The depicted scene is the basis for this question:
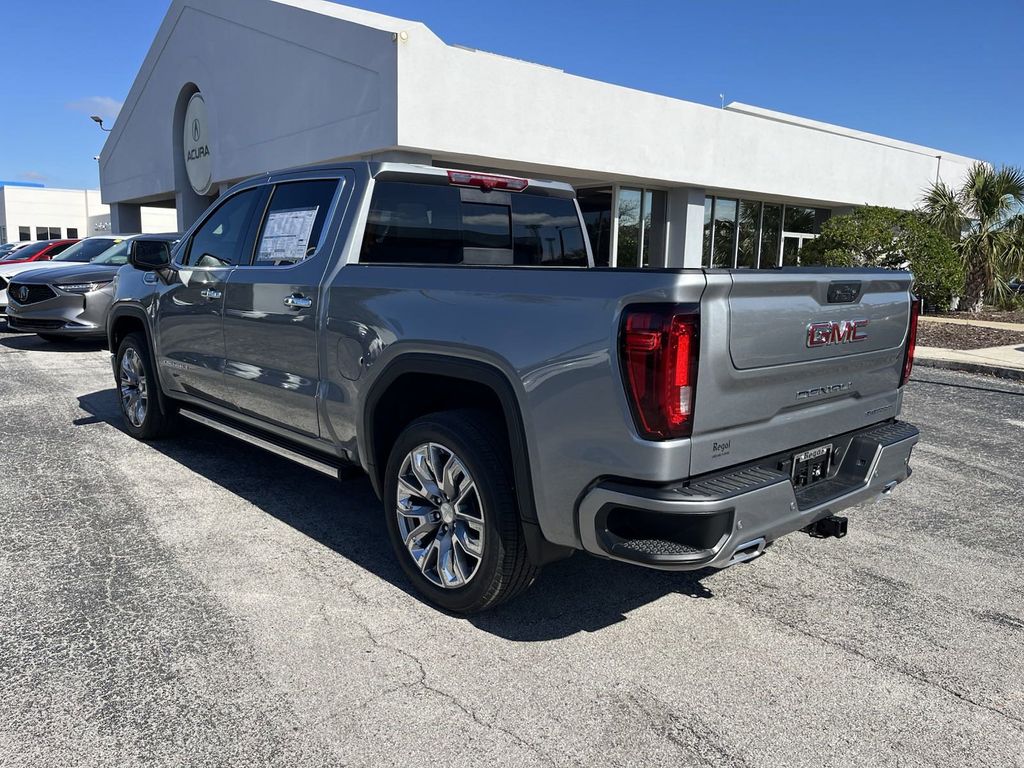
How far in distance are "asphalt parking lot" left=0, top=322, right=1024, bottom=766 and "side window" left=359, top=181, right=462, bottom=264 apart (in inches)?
60.7

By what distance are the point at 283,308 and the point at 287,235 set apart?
0.47 meters

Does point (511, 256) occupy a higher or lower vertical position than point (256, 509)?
higher

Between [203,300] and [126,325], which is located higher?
[203,300]

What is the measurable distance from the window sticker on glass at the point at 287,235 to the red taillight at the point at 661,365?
2282 millimetres

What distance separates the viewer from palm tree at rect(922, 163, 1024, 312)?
2048 cm

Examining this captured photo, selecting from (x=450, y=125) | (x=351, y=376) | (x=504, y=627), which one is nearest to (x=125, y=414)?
(x=351, y=376)

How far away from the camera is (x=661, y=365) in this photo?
8.69ft

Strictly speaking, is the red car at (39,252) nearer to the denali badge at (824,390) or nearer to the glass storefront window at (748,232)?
the denali badge at (824,390)

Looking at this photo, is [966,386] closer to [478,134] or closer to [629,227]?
[478,134]

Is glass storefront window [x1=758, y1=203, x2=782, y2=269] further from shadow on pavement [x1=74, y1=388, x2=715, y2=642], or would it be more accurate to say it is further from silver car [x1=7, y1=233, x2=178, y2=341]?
shadow on pavement [x1=74, y1=388, x2=715, y2=642]

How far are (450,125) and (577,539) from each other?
14.3 metres

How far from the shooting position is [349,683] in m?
2.95

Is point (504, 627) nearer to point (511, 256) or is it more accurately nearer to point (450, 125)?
point (511, 256)

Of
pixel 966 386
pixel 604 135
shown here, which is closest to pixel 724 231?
pixel 604 135
